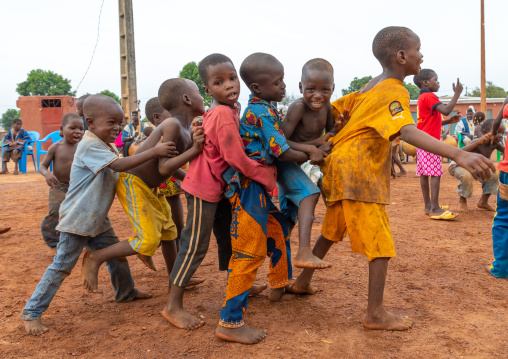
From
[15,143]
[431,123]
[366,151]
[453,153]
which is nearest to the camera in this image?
[453,153]

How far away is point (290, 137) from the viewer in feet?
9.95

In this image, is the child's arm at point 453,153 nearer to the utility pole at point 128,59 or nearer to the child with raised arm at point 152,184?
the child with raised arm at point 152,184

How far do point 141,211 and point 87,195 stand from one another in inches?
15.2

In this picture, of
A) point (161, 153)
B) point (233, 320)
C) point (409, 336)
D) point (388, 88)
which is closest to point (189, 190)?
point (161, 153)

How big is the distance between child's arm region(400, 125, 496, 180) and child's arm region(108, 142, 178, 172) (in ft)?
4.70

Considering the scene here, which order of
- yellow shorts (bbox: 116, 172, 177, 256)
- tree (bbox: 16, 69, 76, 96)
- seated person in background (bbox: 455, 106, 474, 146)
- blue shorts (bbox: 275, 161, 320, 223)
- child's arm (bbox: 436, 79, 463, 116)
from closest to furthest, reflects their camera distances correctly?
1. blue shorts (bbox: 275, 161, 320, 223)
2. yellow shorts (bbox: 116, 172, 177, 256)
3. child's arm (bbox: 436, 79, 463, 116)
4. seated person in background (bbox: 455, 106, 474, 146)
5. tree (bbox: 16, 69, 76, 96)

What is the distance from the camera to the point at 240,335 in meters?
2.66

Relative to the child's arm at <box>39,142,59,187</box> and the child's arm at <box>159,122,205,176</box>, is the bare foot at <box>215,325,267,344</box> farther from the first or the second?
the child's arm at <box>39,142,59,187</box>

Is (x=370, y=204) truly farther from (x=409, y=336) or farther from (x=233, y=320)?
(x=233, y=320)

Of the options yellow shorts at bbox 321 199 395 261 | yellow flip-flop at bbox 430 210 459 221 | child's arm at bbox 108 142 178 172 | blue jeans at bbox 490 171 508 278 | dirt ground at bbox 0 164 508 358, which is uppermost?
child's arm at bbox 108 142 178 172

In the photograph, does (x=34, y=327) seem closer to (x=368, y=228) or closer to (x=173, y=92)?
(x=173, y=92)

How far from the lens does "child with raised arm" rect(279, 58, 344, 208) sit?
9.24 ft

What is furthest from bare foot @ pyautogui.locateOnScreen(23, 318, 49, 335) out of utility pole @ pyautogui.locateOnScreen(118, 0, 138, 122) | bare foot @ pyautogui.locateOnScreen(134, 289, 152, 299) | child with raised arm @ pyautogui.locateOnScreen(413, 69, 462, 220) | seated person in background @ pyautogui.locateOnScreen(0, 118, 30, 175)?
seated person in background @ pyautogui.locateOnScreen(0, 118, 30, 175)

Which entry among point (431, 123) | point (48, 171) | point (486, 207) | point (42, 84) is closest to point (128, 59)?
point (48, 171)
